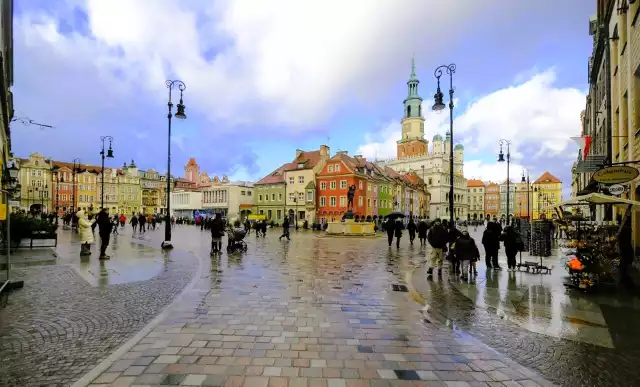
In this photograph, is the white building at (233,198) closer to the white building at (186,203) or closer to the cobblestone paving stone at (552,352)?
Answer: the white building at (186,203)

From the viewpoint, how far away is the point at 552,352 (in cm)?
553

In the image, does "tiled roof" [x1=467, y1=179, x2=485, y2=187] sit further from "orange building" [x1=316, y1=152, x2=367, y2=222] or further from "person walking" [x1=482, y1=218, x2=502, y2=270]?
"person walking" [x1=482, y1=218, x2=502, y2=270]

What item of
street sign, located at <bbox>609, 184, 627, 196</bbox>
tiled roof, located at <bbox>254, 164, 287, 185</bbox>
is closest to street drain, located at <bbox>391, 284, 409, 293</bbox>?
street sign, located at <bbox>609, 184, 627, 196</bbox>

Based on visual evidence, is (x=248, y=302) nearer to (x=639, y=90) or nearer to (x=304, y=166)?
(x=639, y=90)

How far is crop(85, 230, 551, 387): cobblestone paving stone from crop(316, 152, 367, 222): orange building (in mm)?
55786

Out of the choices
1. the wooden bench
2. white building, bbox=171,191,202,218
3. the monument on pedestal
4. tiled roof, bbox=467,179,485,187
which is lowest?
the monument on pedestal

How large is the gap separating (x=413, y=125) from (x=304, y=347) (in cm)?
12177

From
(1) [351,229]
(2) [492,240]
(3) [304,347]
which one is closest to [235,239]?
(2) [492,240]

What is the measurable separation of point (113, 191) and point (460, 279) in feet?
422

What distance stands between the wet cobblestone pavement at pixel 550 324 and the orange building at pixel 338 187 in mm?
53956

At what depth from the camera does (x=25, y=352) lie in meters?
5.18

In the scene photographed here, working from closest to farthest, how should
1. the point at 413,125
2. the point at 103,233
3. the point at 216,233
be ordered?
1. the point at 103,233
2. the point at 216,233
3. the point at 413,125

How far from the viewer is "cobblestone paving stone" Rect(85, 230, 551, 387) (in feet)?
14.8

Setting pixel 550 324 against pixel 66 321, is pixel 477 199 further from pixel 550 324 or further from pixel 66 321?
pixel 66 321
